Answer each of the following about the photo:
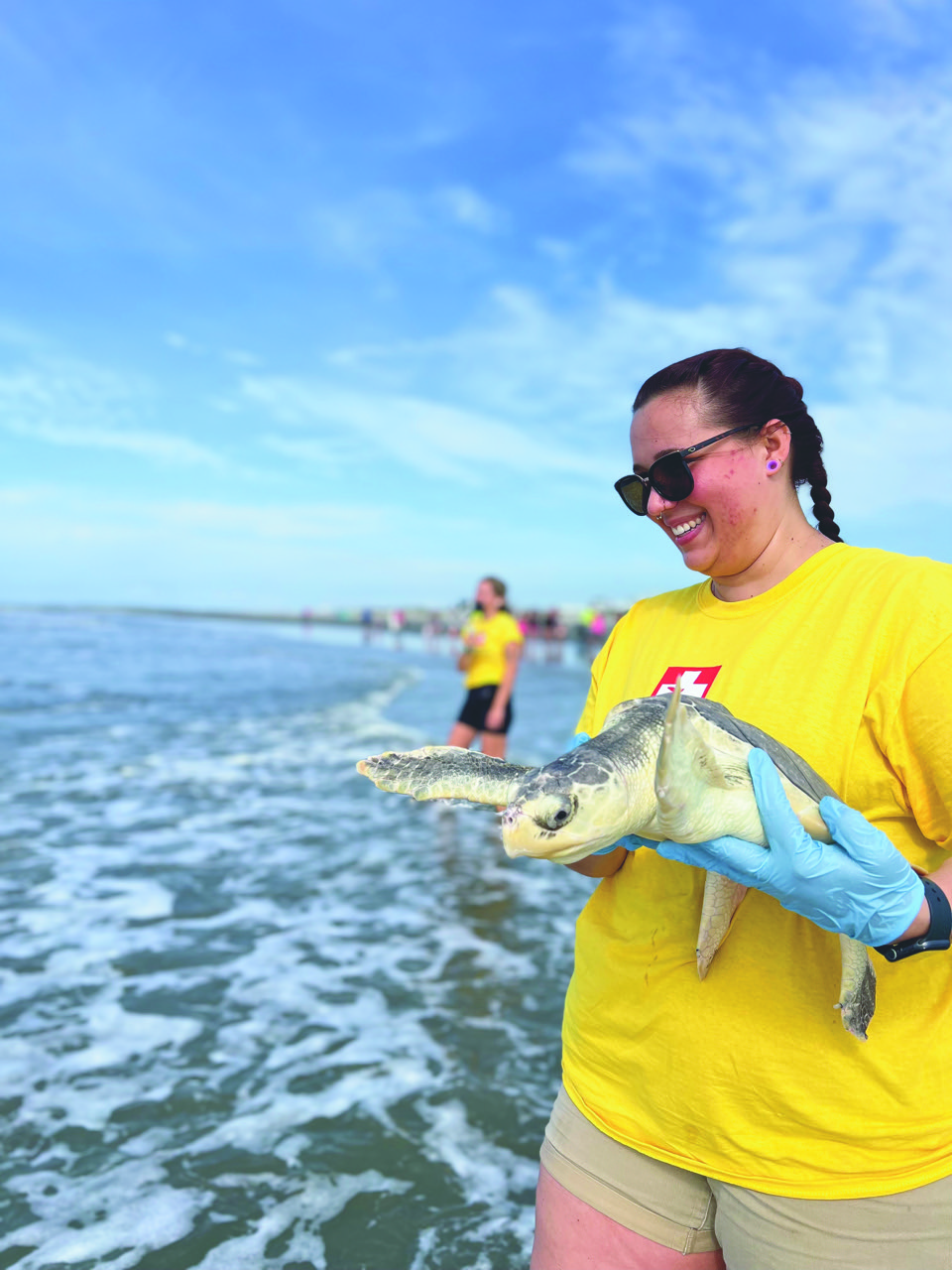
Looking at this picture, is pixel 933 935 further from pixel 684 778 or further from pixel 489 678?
pixel 489 678

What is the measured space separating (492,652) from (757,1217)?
270 inches

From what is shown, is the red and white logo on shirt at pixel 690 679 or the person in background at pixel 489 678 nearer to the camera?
the red and white logo on shirt at pixel 690 679

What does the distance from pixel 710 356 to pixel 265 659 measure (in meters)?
29.0

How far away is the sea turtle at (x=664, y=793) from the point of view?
124 centimetres

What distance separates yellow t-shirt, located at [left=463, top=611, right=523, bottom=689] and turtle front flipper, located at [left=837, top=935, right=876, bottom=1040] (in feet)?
22.3

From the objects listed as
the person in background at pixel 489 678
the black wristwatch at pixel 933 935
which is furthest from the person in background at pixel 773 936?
the person in background at pixel 489 678

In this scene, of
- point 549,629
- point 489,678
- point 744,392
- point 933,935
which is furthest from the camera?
point 549,629

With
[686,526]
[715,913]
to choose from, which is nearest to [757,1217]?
[715,913]

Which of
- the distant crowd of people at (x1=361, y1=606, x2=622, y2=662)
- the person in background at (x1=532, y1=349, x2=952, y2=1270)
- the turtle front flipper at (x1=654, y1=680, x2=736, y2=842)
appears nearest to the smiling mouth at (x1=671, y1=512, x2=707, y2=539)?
the person in background at (x1=532, y1=349, x2=952, y2=1270)

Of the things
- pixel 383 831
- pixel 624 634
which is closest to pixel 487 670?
pixel 383 831

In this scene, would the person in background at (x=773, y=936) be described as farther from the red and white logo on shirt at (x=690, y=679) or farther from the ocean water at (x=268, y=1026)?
the ocean water at (x=268, y=1026)

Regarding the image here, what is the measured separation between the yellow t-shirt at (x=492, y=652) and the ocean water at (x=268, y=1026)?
4.58 feet

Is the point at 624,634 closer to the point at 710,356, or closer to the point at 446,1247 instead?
the point at 710,356

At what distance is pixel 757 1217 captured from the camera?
1441 mm
